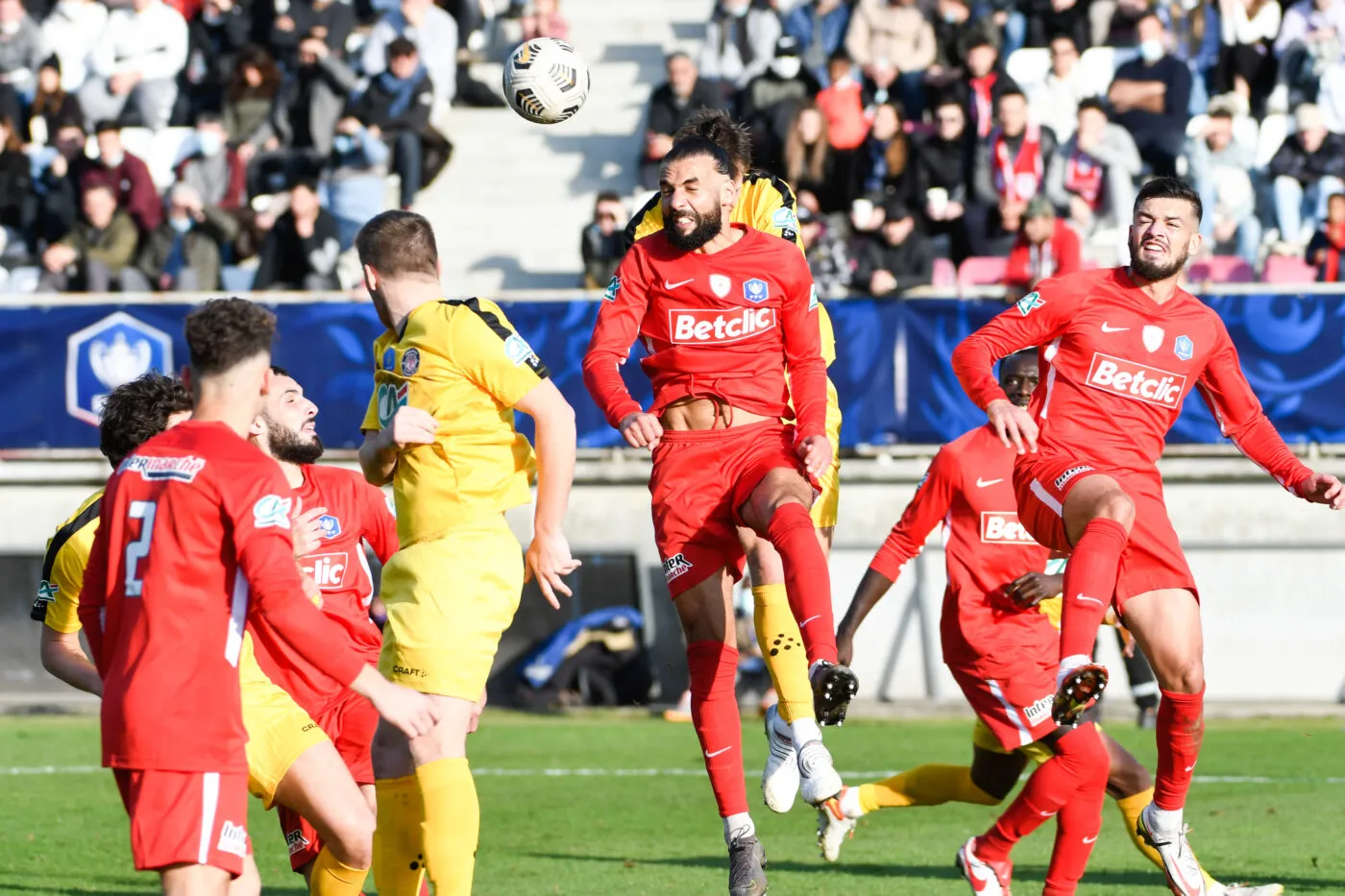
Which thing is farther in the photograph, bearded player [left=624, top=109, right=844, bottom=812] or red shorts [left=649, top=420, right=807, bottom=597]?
red shorts [left=649, top=420, right=807, bottom=597]

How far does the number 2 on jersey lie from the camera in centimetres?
553

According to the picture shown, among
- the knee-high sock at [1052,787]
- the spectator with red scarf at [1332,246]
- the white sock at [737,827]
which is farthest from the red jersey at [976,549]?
the spectator with red scarf at [1332,246]

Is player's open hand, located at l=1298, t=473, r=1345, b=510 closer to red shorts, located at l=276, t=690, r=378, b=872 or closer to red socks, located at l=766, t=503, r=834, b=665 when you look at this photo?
red socks, located at l=766, t=503, r=834, b=665

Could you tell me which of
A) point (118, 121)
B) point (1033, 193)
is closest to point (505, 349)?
point (1033, 193)

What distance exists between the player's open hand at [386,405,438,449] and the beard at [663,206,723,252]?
171cm

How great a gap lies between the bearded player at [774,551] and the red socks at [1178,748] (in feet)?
5.06

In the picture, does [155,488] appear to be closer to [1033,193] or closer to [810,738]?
[810,738]

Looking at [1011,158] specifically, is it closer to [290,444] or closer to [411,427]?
[290,444]

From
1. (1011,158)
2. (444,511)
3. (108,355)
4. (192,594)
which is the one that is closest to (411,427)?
(444,511)

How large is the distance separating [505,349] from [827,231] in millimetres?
10674

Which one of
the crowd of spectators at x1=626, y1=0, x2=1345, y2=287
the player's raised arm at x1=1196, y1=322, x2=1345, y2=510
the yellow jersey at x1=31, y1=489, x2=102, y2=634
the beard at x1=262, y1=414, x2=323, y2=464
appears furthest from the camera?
the crowd of spectators at x1=626, y1=0, x2=1345, y2=287

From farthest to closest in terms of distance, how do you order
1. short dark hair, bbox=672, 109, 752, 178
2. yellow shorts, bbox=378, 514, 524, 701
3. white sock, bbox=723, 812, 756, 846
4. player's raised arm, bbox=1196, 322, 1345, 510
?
short dark hair, bbox=672, 109, 752, 178, player's raised arm, bbox=1196, 322, 1345, 510, white sock, bbox=723, 812, 756, 846, yellow shorts, bbox=378, 514, 524, 701

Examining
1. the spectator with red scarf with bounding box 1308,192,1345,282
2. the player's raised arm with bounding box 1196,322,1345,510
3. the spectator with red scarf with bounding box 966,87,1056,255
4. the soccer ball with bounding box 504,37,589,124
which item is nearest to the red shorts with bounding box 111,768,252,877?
the soccer ball with bounding box 504,37,589,124

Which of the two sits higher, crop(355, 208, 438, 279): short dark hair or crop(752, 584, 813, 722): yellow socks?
crop(355, 208, 438, 279): short dark hair
